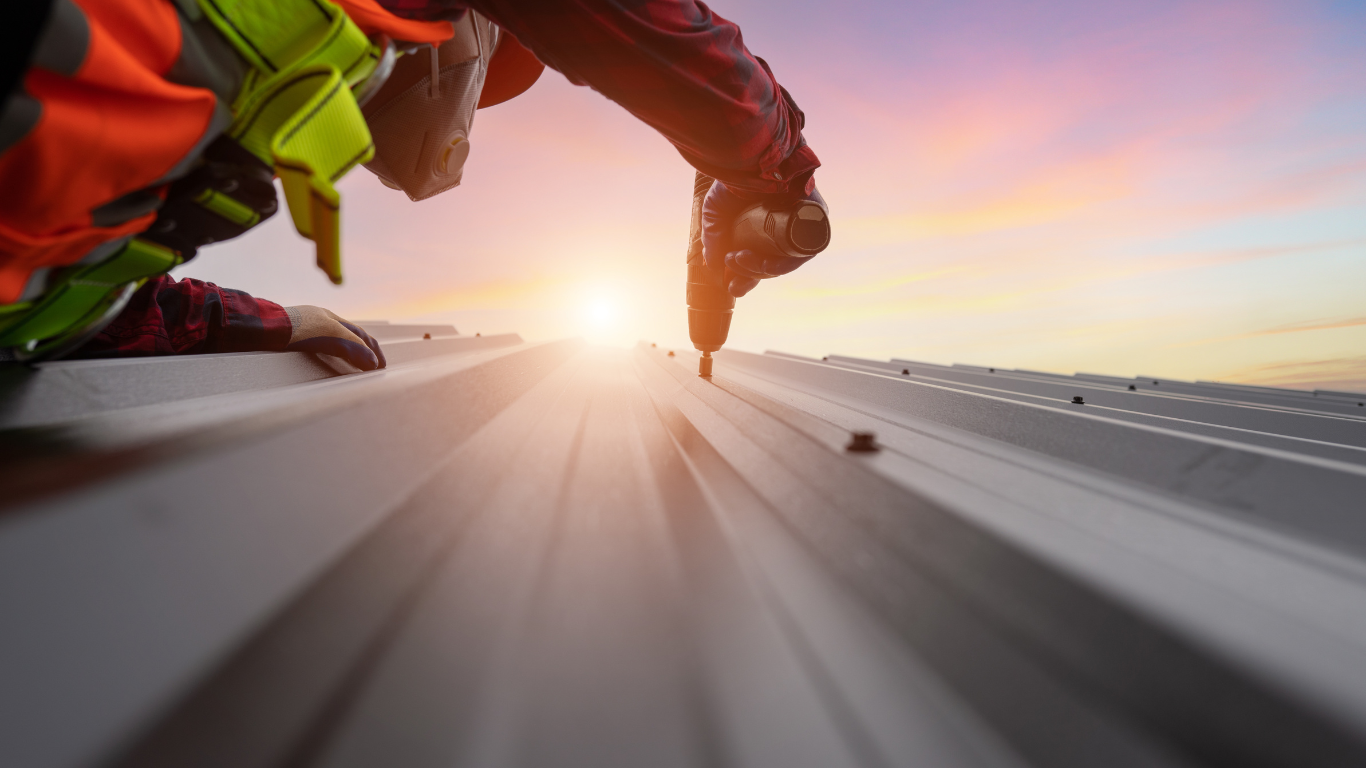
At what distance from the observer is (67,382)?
510 mm

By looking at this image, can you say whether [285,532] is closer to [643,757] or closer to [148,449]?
[148,449]

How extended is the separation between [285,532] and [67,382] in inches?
16.4

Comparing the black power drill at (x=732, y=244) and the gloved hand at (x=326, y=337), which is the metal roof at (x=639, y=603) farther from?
the black power drill at (x=732, y=244)

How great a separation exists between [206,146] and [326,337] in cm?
63

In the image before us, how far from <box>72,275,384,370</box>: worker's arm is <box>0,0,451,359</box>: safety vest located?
0.87 feet

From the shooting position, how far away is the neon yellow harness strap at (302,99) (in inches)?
16.1

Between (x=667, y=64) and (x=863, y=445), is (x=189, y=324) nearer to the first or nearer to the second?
(x=667, y=64)

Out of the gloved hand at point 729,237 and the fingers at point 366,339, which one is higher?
the gloved hand at point 729,237

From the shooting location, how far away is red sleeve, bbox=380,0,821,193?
22.9 inches

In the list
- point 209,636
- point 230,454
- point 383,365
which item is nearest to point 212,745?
point 209,636

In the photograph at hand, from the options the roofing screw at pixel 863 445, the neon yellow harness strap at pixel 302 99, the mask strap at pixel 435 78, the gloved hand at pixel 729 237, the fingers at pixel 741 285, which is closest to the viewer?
the neon yellow harness strap at pixel 302 99

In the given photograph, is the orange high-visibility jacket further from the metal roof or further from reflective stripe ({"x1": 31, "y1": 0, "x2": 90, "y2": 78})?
the metal roof

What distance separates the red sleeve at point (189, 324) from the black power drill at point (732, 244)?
3.20ft

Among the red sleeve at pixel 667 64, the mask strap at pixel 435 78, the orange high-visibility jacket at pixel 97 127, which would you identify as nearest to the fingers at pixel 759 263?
the red sleeve at pixel 667 64
